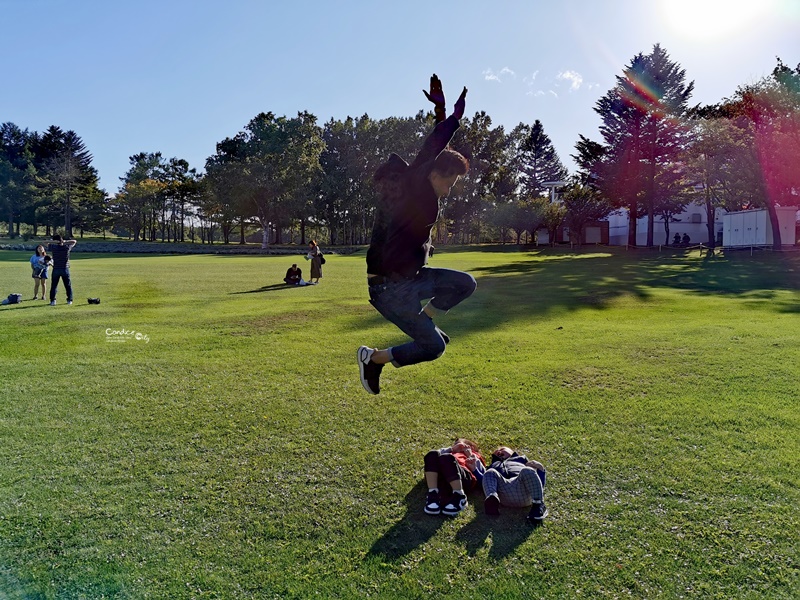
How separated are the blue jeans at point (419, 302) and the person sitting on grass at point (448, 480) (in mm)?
958

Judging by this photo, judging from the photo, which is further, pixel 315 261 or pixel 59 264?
pixel 315 261

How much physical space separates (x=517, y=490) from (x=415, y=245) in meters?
2.35

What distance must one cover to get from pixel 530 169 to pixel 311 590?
102972mm

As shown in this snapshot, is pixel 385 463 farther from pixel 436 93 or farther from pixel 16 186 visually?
pixel 16 186

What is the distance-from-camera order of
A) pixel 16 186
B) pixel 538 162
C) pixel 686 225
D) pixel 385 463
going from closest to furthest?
pixel 385 463, pixel 686 225, pixel 16 186, pixel 538 162

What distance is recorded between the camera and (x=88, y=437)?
6273 millimetres

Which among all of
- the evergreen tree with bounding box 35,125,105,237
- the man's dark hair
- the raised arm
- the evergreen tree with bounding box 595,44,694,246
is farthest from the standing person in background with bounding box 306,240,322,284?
the evergreen tree with bounding box 35,125,105,237

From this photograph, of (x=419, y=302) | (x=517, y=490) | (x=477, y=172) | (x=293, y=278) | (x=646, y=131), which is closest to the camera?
(x=517, y=490)

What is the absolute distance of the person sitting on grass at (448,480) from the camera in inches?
185

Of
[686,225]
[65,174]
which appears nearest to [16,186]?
[65,174]

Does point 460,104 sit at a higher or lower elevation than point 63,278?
higher

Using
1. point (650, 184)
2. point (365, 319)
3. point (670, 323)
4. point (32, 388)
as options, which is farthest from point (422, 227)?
point (650, 184)

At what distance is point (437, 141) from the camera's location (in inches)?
179

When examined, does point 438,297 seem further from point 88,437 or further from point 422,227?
point 88,437
